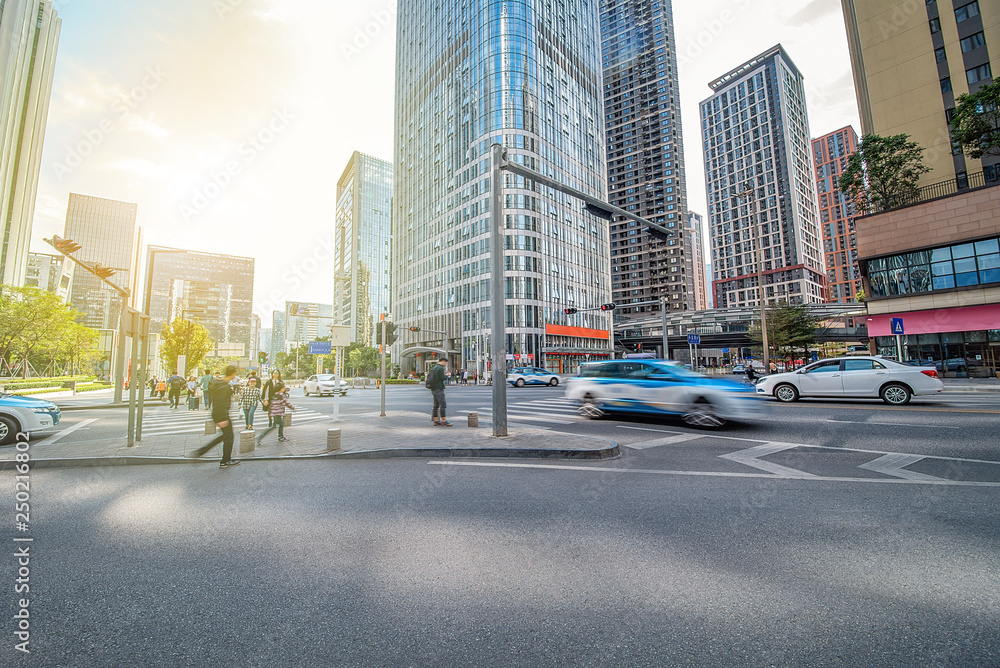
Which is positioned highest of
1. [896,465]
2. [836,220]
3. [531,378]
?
[836,220]

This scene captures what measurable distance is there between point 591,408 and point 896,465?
7178 millimetres

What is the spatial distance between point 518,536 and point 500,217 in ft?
23.6

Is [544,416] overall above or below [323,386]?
below

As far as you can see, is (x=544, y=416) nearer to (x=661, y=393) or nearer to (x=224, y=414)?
(x=661, y=393)

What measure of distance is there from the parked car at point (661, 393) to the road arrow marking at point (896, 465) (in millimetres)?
3301

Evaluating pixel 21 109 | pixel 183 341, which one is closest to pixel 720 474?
pixel 183 341

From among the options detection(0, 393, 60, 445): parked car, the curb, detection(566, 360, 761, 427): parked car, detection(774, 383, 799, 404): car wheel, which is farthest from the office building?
detection(774, 383, 799, 404): car wheel

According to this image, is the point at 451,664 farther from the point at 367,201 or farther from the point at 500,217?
the point at 367,201

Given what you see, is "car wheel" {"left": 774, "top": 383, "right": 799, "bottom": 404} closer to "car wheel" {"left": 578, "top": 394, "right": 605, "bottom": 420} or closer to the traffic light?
"car wheel" {"left": 578, "top": 394, "right": 605, "bottom": 420}

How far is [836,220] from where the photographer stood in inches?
5015

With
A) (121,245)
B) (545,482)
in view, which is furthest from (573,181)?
(121,245)

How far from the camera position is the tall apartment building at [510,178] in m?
56.1

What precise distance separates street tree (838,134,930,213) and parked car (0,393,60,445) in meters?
41.9

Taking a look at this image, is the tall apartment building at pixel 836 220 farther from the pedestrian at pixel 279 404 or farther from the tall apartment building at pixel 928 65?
the pedestrian at pixel 279 404
